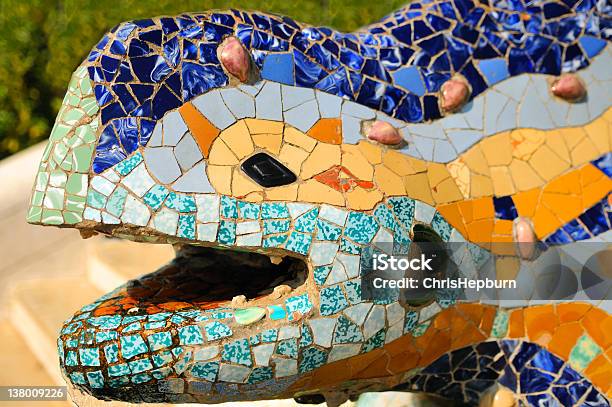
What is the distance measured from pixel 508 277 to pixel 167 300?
128 cm

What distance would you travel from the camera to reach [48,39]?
279 inches

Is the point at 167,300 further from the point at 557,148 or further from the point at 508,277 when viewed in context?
the point at 557,148

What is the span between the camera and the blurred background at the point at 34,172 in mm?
5664

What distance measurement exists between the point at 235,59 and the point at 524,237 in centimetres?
127

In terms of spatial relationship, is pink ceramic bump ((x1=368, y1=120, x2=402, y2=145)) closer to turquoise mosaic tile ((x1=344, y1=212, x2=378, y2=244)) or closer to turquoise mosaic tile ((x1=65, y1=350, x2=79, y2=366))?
turquoise mosaic tile ((x1=344, y1=212, x2=378, y2=244))

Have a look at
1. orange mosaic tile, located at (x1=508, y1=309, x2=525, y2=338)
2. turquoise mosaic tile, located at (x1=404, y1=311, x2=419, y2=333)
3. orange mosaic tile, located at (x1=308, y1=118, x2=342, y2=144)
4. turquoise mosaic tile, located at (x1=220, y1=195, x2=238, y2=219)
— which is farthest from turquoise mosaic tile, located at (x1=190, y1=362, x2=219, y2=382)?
orange mosaic tile, located at (x1=508, y1=309, x2=525, y2=338)

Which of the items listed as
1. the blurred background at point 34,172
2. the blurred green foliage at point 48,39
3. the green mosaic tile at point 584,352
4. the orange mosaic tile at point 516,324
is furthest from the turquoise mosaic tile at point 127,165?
the blurred green foliage at point 48,39

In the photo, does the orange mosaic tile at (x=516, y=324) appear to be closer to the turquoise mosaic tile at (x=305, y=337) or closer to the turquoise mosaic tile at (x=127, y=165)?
the turquoise mosaic tile at (x=305, y=337)

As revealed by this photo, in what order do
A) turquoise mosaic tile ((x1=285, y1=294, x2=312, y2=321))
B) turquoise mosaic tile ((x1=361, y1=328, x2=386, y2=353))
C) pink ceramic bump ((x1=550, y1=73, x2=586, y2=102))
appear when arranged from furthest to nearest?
pink ceramic bump ((x1=550, y1=73, x2=586, y2=102)), turquoise mosaic tile ((x1=361, y1=328, x2=386, y2=353)), turquoise mosaic tile ((x1=285, y1=294, x2=312, y2=321))

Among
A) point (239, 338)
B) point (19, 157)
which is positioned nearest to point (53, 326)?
point (19, 157)

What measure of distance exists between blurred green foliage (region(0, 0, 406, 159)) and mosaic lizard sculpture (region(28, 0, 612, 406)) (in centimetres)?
358

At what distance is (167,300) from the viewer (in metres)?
3.15

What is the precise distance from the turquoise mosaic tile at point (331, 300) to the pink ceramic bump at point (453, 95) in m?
0.92

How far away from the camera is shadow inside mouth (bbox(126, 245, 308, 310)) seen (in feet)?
10.3
